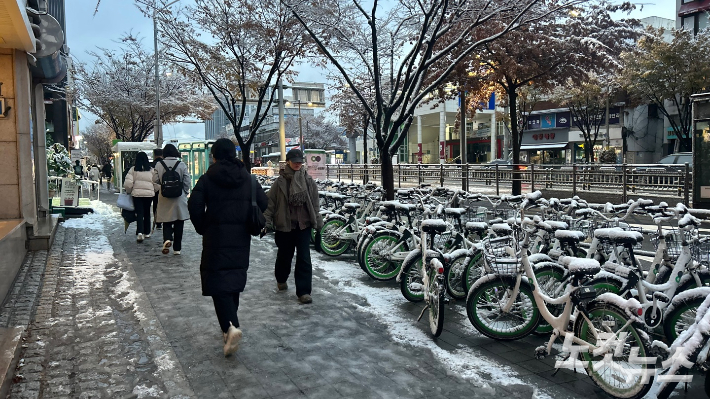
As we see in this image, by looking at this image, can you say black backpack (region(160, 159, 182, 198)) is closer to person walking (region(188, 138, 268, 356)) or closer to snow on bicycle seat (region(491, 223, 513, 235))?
person walking (region(188, 138, 268, 356))

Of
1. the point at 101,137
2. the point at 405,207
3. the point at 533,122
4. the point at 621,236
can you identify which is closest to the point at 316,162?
the point at 405,207

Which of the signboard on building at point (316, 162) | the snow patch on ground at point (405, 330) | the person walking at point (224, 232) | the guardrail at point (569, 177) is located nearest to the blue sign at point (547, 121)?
the guardrail at point (569, 177)

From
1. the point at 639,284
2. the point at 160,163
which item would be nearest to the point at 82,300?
the point at 160,163

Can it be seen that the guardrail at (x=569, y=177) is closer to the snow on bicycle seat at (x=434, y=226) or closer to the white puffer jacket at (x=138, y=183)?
the snow on bicycle seat at (x=434, y=226)

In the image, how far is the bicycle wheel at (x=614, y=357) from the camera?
3371 mm

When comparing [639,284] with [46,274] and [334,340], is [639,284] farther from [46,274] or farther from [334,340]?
[46,274]

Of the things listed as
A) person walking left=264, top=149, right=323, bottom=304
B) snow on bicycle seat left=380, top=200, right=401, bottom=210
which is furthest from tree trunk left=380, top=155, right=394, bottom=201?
person walking left=264, top=149, right=323, bottom=304

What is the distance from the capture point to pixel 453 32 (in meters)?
15.6

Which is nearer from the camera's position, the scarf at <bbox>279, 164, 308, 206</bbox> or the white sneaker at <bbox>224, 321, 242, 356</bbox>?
the white sneaker at <bbox>224, 321, 242, 356</bbox>

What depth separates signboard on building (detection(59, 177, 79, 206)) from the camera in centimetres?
1497

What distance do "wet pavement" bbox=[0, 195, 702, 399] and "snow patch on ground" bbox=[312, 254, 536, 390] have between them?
14 millimetres

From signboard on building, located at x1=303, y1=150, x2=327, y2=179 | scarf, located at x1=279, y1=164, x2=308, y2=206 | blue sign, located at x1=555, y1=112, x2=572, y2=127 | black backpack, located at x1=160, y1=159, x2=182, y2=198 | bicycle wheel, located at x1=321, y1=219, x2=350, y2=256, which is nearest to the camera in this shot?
scarf, located at x1=279, y1=164, x2=308, y2=206

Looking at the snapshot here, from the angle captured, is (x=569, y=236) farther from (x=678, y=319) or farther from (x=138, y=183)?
(x=138, y=183)

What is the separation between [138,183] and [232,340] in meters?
6.43
